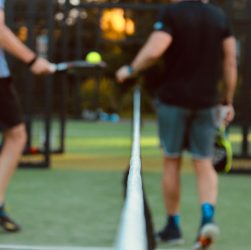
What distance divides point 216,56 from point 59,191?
10.4 ft

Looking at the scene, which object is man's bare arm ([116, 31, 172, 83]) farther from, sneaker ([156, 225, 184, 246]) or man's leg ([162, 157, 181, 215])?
sneaker ([156, 225, 184, 246])

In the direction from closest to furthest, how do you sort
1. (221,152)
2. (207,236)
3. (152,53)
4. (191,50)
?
1. (207,236)
2. (152,53)
3. (191,50)
4. (221,152)

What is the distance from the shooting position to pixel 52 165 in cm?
1041

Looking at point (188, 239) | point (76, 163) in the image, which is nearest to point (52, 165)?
point (76, 163)

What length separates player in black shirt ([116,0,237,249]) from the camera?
4762mm

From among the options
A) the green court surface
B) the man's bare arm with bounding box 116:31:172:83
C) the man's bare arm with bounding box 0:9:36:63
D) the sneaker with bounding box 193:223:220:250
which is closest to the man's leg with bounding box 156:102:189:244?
the green court surface

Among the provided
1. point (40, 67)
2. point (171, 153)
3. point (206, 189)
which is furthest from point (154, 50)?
point (206, 189)

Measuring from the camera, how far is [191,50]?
190 inches

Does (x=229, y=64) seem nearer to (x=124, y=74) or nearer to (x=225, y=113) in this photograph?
(x=225, y=113)

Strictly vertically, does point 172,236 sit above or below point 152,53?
below

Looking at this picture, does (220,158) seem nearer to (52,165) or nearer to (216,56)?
(216,56)

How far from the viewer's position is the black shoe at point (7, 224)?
17.3 ft

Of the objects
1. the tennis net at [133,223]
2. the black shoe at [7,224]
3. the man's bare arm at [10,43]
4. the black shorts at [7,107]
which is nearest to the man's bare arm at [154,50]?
the man's bare arm at [10,43]

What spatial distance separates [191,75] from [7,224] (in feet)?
4.99
